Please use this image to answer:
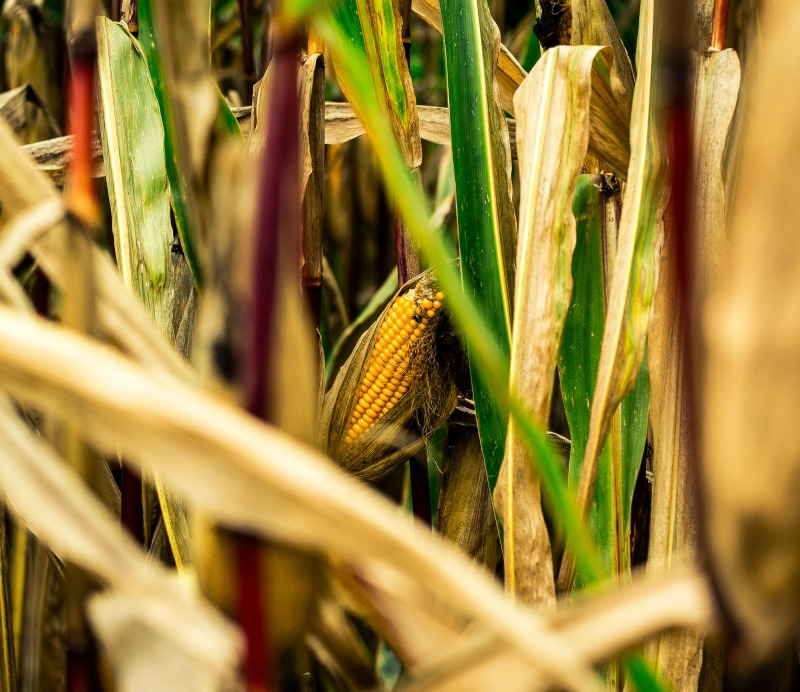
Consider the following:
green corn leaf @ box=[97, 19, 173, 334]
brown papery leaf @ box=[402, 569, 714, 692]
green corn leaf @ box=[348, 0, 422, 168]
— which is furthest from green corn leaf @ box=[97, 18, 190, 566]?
brown papery leaf @ box=[402, 569, 714, 692]

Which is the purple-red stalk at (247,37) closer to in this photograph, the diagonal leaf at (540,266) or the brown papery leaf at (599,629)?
the diagonal leaf at (540,266)

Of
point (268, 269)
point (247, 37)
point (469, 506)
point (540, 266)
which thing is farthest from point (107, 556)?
point (247, 37)

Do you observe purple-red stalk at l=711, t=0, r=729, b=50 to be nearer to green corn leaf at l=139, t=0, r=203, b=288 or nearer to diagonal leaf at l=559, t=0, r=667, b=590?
diagonal leaf at l=559, t=0, r=667, b=590

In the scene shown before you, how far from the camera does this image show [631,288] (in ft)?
1.42

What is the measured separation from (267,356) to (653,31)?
42 cm

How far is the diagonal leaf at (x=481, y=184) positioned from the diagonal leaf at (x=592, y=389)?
8 centimetres

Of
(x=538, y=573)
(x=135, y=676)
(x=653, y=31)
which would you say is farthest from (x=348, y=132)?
(x=135, y=676)

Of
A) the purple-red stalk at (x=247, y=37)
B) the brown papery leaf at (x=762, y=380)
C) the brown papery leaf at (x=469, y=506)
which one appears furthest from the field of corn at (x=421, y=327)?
the purple-red stalk at (x=247, y=37)

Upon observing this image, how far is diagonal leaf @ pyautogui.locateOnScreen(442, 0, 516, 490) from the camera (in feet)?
1.81

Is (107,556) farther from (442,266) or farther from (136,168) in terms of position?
(136,168)

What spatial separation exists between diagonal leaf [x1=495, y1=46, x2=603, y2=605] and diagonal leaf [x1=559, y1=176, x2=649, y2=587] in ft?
0.44

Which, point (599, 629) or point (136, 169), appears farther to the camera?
point (136, 169)

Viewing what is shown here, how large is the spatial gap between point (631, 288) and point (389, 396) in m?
0.32

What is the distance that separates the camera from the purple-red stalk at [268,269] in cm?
20
